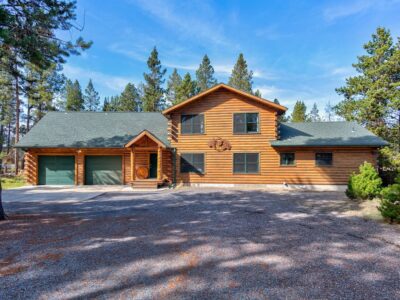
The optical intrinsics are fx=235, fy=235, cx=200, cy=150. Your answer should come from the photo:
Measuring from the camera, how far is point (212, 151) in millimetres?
14711

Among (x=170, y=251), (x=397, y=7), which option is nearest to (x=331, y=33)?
(x=397, y=7)

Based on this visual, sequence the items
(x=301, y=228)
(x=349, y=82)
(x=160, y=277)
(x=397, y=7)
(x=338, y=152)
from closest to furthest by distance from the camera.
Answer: (x=160, y=277) → (x=301, y=228) → (x=397, y=7) → (x=338, y=152) → (x=349, y=82)

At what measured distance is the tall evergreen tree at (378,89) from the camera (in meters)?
20.3

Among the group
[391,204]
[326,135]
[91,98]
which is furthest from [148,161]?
[91,98]

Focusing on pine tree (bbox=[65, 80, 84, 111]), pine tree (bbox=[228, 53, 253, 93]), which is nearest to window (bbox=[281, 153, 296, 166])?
pine tree (bbox=[228, 53, 253, 93])

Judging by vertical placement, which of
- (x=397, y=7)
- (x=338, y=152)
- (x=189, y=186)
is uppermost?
(x=397, y=7)

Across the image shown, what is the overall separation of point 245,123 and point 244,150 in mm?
1671

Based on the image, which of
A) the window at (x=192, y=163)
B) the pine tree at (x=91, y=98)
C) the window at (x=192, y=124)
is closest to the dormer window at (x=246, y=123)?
the window at (x=192, y=124)

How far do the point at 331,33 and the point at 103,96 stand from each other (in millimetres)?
45295

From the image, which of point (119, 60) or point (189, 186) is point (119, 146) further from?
point (119, 60)

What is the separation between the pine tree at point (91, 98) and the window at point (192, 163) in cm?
3894

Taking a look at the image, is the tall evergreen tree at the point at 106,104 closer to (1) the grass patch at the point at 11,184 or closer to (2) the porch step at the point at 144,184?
(1) the grass patch at the point at 11,184

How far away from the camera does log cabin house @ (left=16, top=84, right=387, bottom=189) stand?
539 inches

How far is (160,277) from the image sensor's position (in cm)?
339
